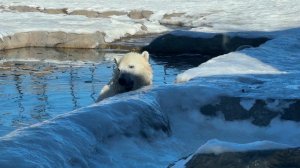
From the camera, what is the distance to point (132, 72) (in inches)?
336

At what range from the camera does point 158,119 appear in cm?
596

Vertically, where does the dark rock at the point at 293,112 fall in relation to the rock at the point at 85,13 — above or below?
above

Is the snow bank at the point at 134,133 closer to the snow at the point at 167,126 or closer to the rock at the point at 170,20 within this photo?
the snow at the point at 167,126

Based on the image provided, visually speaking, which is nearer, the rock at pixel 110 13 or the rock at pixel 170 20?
the rock at pixel 170 20

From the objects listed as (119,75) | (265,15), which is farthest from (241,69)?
(265,15)

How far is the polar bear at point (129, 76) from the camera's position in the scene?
8.27 m

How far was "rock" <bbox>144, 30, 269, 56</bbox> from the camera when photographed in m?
15.5

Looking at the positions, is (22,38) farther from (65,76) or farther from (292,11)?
(292,11)

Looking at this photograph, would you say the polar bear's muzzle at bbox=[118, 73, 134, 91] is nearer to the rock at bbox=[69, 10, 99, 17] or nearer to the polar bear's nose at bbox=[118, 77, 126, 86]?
the polar bear's nose at bbox=[118, 77, 126, 86]

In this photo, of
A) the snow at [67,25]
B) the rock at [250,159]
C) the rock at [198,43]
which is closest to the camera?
the rock at [250,159]

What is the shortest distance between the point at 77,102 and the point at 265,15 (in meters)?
12.6

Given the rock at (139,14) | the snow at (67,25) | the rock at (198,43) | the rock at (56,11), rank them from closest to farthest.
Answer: the rock at (198,43) < the snow at (67,25) < the rock at (139,14) < the rock at (56,11)

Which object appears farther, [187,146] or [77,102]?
[77,102]

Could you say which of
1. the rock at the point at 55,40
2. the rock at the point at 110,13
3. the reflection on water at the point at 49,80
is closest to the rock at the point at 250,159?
the reflection on water at the point at 49,80
